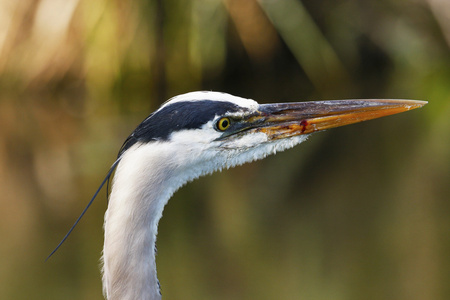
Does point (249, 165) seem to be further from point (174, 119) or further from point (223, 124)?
point (174, 119)

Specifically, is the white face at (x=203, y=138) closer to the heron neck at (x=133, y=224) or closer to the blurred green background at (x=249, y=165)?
the heron neck at (x=133, y=224)

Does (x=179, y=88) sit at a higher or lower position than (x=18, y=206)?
higher

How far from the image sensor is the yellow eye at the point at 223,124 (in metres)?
2.29

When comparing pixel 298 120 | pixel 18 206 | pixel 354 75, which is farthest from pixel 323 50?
pixel 298 120

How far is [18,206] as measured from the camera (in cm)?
542

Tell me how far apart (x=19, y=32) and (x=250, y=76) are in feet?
10.0

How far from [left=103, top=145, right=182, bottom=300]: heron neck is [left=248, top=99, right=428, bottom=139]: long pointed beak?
45 centimetres

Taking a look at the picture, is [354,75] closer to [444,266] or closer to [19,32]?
[19,32]

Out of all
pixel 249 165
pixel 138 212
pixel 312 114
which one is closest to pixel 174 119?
pixel 138 212

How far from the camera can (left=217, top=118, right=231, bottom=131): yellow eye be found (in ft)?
7.51

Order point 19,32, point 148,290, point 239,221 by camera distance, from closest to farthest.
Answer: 1. point 148,290
2. point 239,221
3. point 19,32

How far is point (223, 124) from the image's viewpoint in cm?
231

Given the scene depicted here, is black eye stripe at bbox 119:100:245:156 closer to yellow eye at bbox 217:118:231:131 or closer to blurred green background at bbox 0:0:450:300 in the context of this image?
yellow eye at bbox 217:118:231:131

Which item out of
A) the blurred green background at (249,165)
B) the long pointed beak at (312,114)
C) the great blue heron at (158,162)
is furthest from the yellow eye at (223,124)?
the blurred green background at (249,165)
